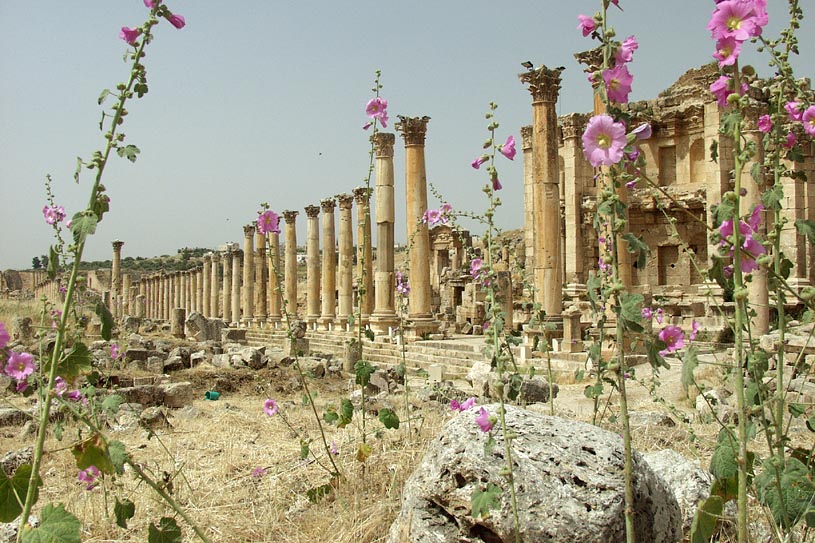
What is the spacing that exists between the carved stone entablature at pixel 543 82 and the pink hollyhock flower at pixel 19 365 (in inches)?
666

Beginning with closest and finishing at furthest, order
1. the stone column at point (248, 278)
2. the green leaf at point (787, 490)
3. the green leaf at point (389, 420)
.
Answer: the green leaf at point (787, 490), the green leaf at point (389, 420), the stone column at point (248, 278)

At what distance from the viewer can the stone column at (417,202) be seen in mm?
22984

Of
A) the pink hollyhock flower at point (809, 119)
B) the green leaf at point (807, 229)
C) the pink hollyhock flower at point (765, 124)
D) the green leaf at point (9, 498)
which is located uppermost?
the pink hollyhock flower at point (765, 124)

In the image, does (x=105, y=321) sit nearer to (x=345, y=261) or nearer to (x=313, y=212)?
(x=345, y=261)

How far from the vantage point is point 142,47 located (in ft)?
9.56

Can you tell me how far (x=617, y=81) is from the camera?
2.52 m

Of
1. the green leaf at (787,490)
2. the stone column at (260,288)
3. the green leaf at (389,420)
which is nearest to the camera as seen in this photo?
the green leaf at (787,490)

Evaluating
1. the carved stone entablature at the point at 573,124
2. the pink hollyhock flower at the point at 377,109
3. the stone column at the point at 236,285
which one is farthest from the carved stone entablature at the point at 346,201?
the pink hollyhock flower at the point at 377,109

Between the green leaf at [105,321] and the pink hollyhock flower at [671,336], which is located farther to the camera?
the pink hollyhock flower at [671,336]

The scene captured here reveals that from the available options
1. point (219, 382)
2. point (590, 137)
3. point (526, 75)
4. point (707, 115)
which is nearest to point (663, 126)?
point (707, 115)

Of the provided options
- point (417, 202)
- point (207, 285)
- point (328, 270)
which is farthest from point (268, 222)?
point (207, 285)

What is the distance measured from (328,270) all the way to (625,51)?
2984cm

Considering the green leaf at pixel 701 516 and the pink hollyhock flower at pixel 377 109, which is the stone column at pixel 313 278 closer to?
the pink hollyhock flower at pixel 377 109

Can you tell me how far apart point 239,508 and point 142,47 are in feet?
9.76
